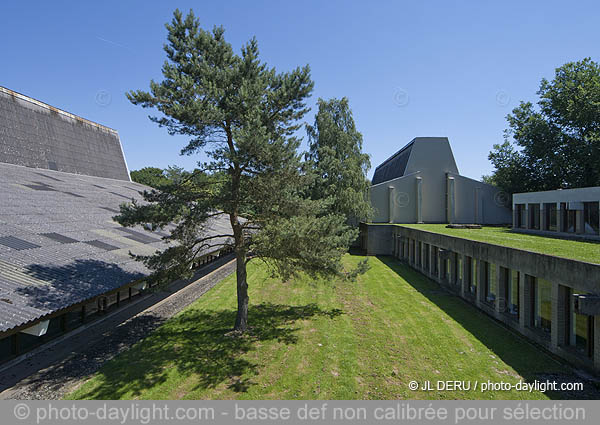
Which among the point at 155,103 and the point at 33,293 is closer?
the point at 33,293

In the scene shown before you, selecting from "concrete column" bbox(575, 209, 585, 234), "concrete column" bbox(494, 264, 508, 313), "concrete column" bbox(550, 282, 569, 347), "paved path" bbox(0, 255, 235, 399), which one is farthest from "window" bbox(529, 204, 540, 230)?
"paved path" bbox(0, 255, 235, 399)

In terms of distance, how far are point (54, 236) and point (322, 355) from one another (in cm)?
1146

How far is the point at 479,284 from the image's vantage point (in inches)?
653

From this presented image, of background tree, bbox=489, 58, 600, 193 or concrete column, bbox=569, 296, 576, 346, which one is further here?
background tree, bbox=489, 58, 600, 193

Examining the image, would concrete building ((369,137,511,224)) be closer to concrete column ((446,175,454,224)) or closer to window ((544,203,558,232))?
concrete column ((446,175,454,224))

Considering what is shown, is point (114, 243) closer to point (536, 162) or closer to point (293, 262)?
point (293, 262)

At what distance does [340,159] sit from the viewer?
37812mm

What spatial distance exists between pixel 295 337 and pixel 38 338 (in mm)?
8378

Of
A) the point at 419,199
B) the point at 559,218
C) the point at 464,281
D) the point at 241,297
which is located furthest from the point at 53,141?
the point at 559,218

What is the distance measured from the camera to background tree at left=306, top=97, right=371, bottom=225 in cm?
3678

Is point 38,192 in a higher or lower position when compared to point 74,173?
lower

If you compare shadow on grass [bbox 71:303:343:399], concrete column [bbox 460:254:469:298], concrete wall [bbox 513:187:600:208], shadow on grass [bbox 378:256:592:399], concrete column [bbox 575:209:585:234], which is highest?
concrete wall [bbox 513:187:600:208]

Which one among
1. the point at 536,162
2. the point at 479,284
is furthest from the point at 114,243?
the point at 536,162

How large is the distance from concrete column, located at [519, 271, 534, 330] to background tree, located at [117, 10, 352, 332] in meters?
6.60
